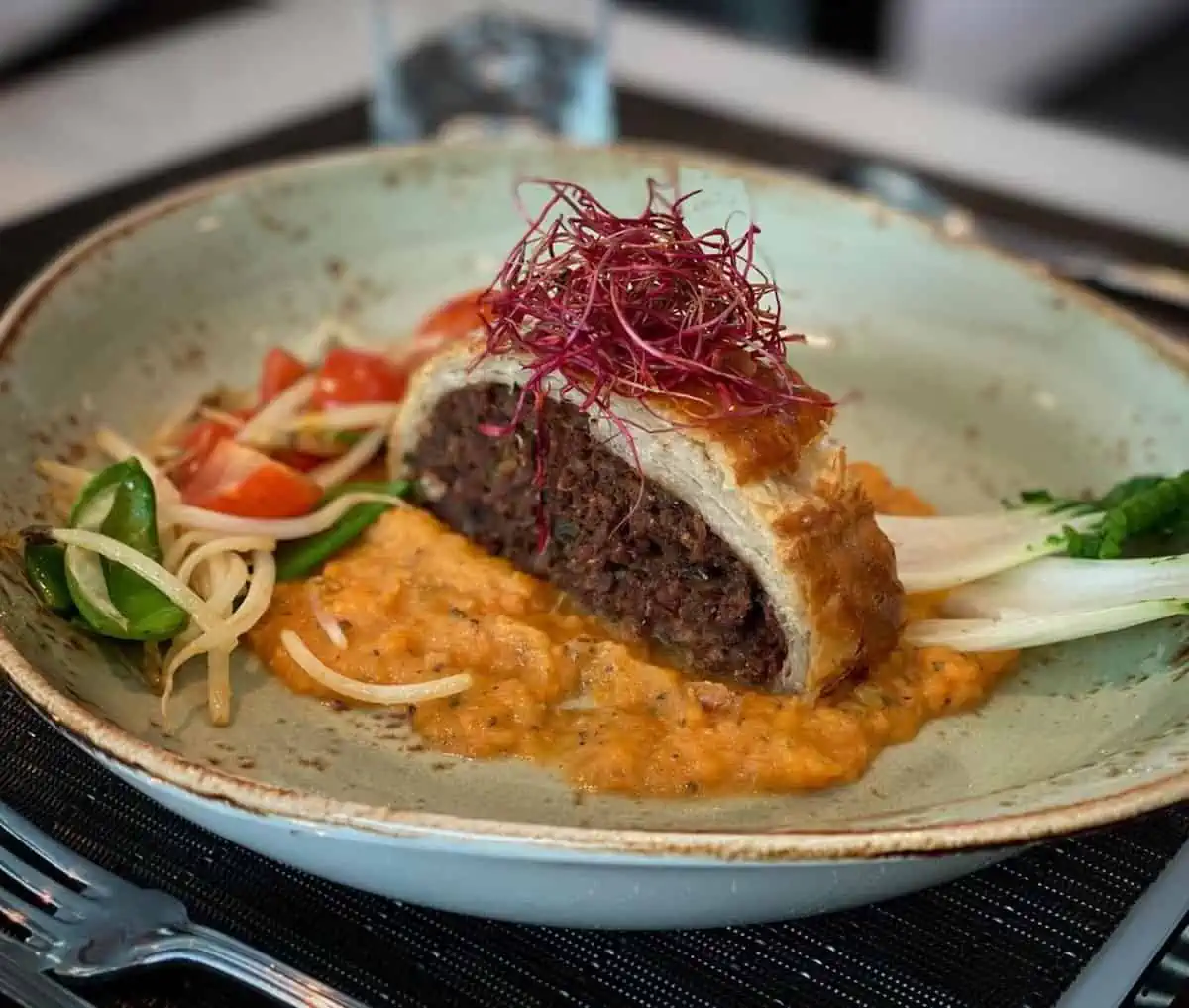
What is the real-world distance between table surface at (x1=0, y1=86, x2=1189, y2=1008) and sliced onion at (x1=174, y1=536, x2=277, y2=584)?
0.50 m

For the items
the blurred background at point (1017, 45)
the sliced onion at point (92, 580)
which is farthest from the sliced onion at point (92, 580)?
the blurred background at point (1017, 45)

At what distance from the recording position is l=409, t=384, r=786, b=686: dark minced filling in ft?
8.99

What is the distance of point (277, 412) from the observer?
335 cm

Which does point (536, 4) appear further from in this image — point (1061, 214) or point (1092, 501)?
point (1092, 501)

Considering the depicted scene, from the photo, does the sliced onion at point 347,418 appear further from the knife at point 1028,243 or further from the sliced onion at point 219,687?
the knife at point 1028,243

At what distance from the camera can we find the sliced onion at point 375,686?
2588 millimetres

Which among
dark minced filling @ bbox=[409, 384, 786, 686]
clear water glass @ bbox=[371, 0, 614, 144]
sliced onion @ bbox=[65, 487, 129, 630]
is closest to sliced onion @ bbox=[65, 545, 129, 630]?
sliced onion @ bbox=[65, 487, 129, 630]

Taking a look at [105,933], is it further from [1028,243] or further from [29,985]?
[1028,243]

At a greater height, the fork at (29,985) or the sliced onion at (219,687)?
the sliced onion at (219,687)

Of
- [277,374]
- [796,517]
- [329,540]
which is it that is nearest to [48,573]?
[329,540]

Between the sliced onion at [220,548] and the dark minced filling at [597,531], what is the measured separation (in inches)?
19.1

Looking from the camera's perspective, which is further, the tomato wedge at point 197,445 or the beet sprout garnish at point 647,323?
the tomato wedge at point 197,445

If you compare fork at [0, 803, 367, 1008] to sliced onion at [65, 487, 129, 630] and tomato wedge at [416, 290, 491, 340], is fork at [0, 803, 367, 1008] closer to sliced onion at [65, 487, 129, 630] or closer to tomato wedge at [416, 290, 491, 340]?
sliced onion at [65, 487, 129, 630]

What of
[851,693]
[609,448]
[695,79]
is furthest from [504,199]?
[695,79]
